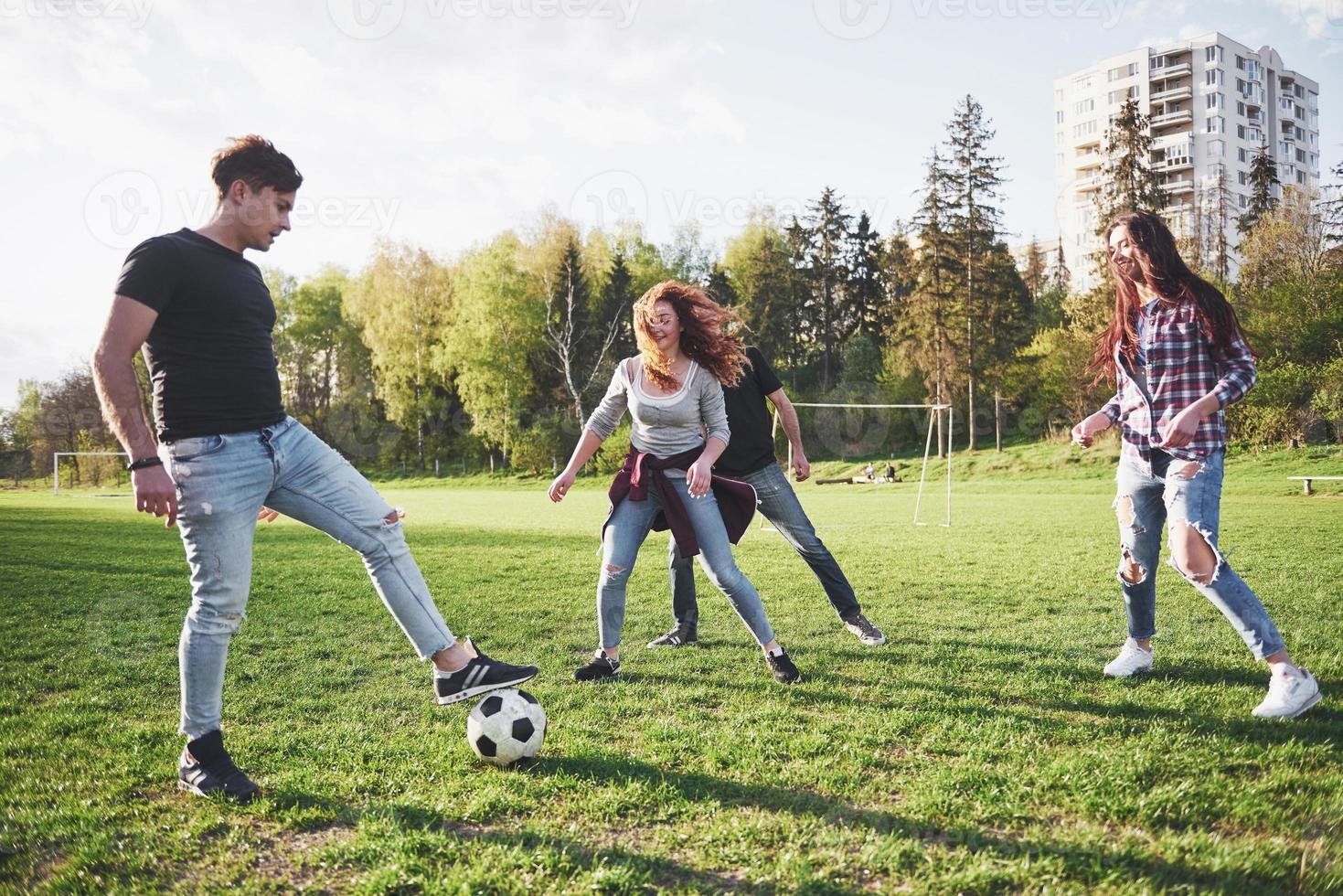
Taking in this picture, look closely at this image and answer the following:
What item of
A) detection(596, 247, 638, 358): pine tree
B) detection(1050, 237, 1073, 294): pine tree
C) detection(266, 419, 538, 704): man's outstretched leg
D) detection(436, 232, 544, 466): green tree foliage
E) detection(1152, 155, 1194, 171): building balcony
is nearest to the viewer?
detection(266, 419, 538, 704): man's outstretched leg

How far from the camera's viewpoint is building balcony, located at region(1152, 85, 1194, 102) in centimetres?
6184

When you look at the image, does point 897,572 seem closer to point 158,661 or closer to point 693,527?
point 693,527

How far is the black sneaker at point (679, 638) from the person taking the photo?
5.72 m

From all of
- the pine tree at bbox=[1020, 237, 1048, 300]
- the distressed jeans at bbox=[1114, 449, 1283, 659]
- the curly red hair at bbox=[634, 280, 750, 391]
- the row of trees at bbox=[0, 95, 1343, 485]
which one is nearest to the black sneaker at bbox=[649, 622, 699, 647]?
the curly red hair at bbox=[634, 280, 750, 391]

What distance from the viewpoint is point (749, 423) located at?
548cm

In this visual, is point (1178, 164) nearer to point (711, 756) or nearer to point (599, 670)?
point (599, 670)

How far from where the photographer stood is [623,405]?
4934 millimetres

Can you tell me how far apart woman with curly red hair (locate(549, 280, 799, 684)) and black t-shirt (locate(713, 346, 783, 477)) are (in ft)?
1.70

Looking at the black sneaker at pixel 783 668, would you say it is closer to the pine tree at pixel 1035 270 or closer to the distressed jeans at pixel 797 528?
the distressed jeans at pixel 797 528

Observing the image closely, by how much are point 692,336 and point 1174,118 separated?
71.7 m

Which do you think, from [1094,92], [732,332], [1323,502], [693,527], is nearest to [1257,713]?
[693,527]

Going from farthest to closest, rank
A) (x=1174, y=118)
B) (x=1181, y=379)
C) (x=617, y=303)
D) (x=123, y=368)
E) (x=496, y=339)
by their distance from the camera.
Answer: (x=1174, y=118) → (x=617, y=303) → (x=496, y=339) → (x=1181, y=379) → (x=123, y=368)

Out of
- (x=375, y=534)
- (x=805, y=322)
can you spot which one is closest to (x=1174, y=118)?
(x=805, y=322)

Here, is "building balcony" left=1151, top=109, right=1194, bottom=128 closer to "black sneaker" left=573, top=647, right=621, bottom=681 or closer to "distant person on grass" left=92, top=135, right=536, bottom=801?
"black sneaker" left=573, top=647, right=621, bottom=681
